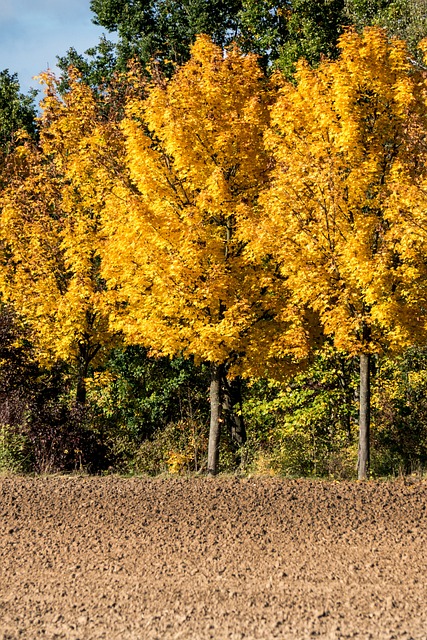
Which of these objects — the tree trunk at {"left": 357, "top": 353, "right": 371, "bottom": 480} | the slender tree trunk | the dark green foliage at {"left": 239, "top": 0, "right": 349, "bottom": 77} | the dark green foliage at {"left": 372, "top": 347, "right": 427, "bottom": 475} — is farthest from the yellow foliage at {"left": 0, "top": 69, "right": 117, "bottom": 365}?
the dark green foliage at {"left": 239, "top": 0, "right": 349, "bottom": 77}

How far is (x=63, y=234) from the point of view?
1711 cm

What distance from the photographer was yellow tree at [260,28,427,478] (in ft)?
41.5

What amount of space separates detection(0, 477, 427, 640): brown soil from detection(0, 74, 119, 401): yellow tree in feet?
18.8

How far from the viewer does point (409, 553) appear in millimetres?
8422

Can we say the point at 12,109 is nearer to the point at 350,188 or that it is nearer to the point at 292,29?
the point at 292,29

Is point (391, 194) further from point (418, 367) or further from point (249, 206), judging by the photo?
point (418, 367)

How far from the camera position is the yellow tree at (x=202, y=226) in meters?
13.2

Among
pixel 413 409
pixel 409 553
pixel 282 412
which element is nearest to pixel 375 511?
pixel 409 553

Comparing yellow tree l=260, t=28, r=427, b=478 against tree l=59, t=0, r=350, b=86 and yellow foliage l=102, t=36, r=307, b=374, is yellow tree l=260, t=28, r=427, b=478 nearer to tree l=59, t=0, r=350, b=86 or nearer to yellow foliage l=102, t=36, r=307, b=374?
yellow foliage l=102, t=36, r=307, b=374

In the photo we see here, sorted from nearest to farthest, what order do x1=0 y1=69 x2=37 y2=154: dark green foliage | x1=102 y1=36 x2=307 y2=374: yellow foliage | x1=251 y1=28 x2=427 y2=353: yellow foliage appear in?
x1=251 y1=28 x2=427 y2=353: yellow foliage, x1=102 y1=36 x2=307 y2=374: yellow foliage, x1=0 y1=69 x2=37 y2=154: dark green foliage

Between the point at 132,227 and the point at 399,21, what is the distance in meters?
16.9

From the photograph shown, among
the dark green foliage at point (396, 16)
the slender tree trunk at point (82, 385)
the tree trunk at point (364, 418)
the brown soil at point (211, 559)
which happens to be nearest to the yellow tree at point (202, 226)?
the tree trunk at point (364, 418)

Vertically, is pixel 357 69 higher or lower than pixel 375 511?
higher

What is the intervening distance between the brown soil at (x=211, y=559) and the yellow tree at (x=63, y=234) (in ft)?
18.8
